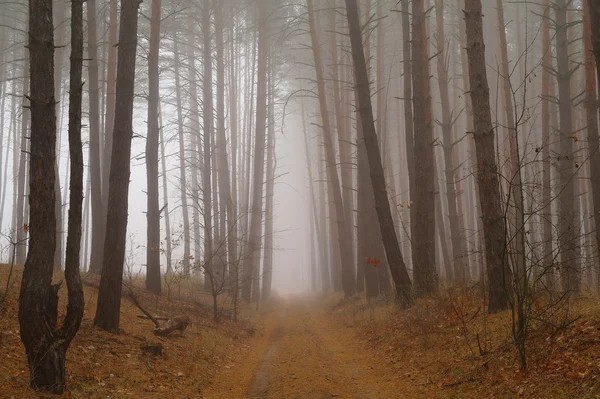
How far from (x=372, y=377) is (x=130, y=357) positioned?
356cm

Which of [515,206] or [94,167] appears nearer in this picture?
[515,206]

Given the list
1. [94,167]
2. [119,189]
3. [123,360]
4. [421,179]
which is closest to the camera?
[123,360]

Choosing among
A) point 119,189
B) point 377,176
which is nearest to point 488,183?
point 377,176

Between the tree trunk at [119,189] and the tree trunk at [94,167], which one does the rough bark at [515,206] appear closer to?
the tree trunk at [119,189]

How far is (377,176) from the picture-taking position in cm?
1205

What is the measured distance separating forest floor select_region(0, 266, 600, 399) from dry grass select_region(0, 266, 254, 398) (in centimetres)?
2

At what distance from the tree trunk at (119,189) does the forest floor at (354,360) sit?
479mm

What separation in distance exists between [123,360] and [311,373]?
2744mm

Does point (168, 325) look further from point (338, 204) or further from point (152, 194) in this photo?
point (338, 204)

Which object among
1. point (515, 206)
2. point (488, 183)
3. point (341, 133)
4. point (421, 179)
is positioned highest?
point (341, 133)

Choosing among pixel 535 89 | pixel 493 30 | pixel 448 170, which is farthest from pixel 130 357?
pixel 535 89

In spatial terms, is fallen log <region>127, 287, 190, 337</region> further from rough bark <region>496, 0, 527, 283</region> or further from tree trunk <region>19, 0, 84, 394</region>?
rough bark <region>496, 0, 527, 283</region>

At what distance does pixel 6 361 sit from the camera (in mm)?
5812

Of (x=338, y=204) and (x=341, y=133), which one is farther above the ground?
(x=341, y=133)
